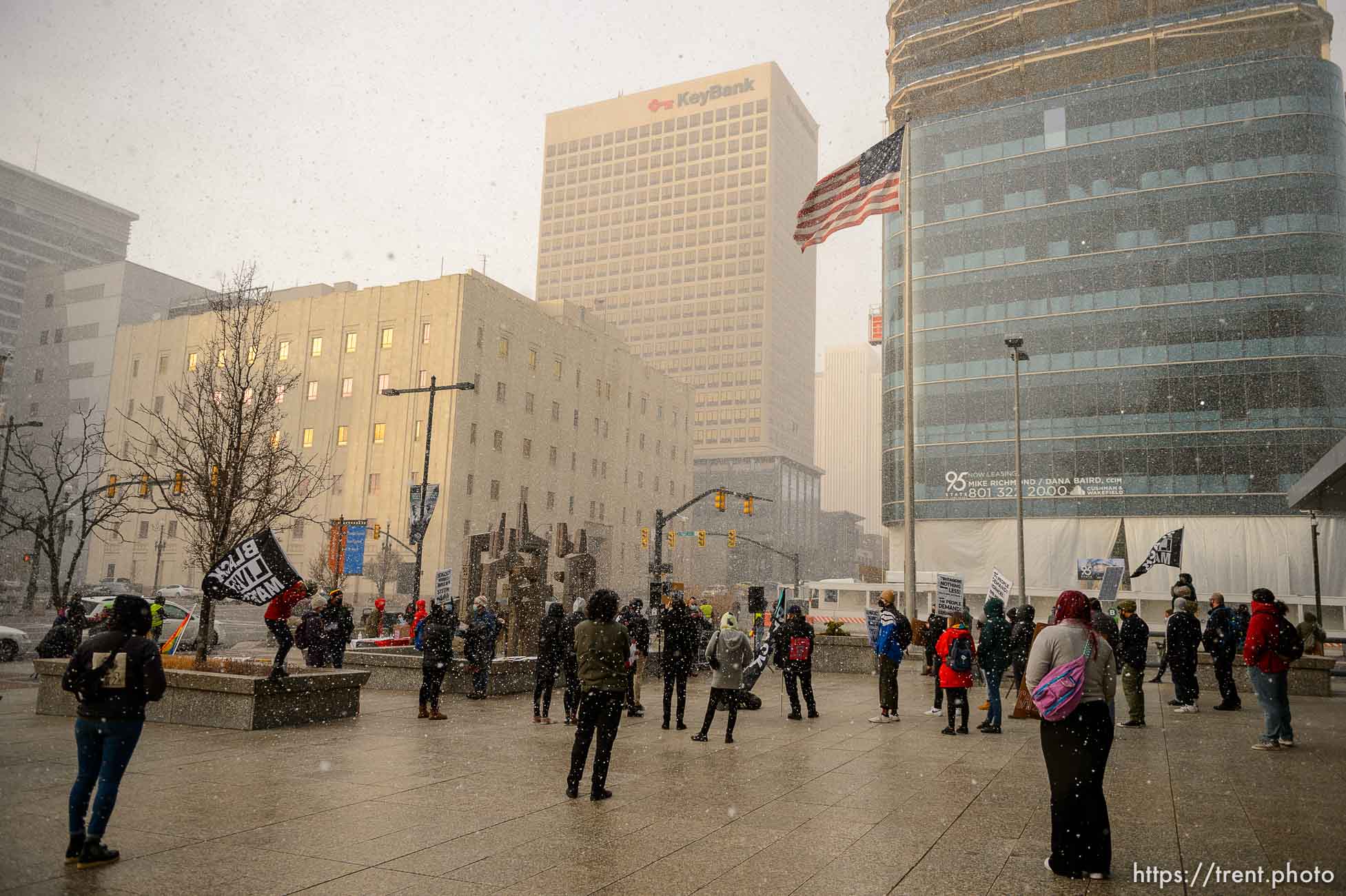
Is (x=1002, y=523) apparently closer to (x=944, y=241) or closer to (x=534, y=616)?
(x=944, y=241)

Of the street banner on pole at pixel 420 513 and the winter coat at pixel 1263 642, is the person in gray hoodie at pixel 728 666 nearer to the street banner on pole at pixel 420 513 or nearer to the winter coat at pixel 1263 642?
the winter coat at pixel 1263 642

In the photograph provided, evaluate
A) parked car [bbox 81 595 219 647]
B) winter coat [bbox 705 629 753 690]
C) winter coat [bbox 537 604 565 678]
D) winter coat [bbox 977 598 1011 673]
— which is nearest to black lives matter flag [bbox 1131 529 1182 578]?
winter coat [bbox 977 598 1011 673]

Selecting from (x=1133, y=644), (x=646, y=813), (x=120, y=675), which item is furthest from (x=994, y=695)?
(x=120, y=675)

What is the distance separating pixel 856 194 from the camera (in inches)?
795

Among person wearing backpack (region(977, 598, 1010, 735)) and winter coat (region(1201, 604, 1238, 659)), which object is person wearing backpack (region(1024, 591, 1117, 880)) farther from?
winter coat (region(1201, 604, 1238, 659))

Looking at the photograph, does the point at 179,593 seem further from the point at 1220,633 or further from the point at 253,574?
the point at 1220,633

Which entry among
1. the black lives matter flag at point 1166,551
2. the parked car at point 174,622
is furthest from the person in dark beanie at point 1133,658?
the parked car at point 174,622

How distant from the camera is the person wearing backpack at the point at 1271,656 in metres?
10.2

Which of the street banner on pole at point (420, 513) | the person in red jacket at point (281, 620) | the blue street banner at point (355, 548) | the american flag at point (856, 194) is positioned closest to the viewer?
the person in red jacket at point (281, 620)

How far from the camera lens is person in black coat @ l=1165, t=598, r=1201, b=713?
1450 centimetres

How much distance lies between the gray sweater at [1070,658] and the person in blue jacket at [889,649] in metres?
7.01

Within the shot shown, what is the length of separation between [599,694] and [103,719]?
3653 mm

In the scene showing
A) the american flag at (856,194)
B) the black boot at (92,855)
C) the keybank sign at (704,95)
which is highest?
the keybank sign at (704,95)

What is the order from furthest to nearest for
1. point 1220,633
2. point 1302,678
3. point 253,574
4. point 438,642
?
point 1302,678
point 1220,633
point 438,642
point 253,574
